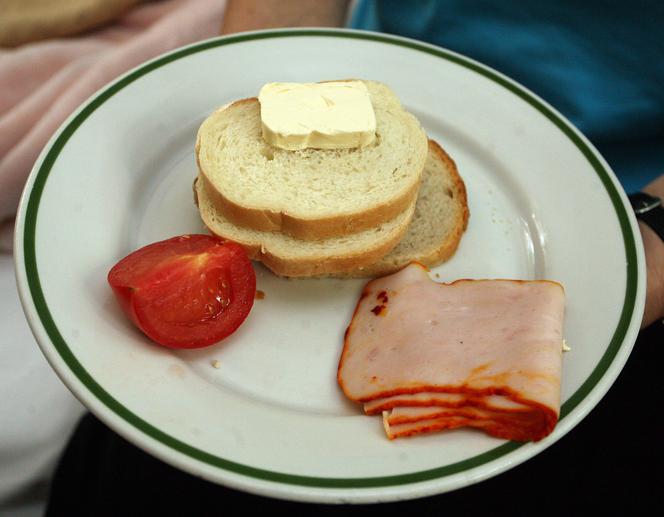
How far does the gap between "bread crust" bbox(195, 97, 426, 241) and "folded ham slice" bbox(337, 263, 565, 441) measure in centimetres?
16

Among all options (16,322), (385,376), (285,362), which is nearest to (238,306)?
(285,362)

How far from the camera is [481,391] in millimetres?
1332

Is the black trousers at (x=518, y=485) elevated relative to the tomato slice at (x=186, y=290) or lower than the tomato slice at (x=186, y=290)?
lower

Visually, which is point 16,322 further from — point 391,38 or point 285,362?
point 391,38

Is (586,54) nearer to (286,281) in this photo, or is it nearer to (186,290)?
(286,281)

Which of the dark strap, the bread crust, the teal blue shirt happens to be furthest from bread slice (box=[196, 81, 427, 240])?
the dark strap

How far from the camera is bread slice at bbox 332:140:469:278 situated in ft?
5.63

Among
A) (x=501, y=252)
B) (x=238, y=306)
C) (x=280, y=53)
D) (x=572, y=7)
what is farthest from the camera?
(x=280, y=53)

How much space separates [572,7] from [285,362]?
147 centimetres

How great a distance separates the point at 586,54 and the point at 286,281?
1.28 metres

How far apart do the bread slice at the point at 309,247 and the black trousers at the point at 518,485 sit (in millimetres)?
717

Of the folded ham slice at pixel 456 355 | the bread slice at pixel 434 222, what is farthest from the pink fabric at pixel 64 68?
the folded ham slice at pixel 456 355

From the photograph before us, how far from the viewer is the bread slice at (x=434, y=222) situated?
172 cm

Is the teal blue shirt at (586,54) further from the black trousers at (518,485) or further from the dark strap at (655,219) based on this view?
the black trousers at (518,485)
